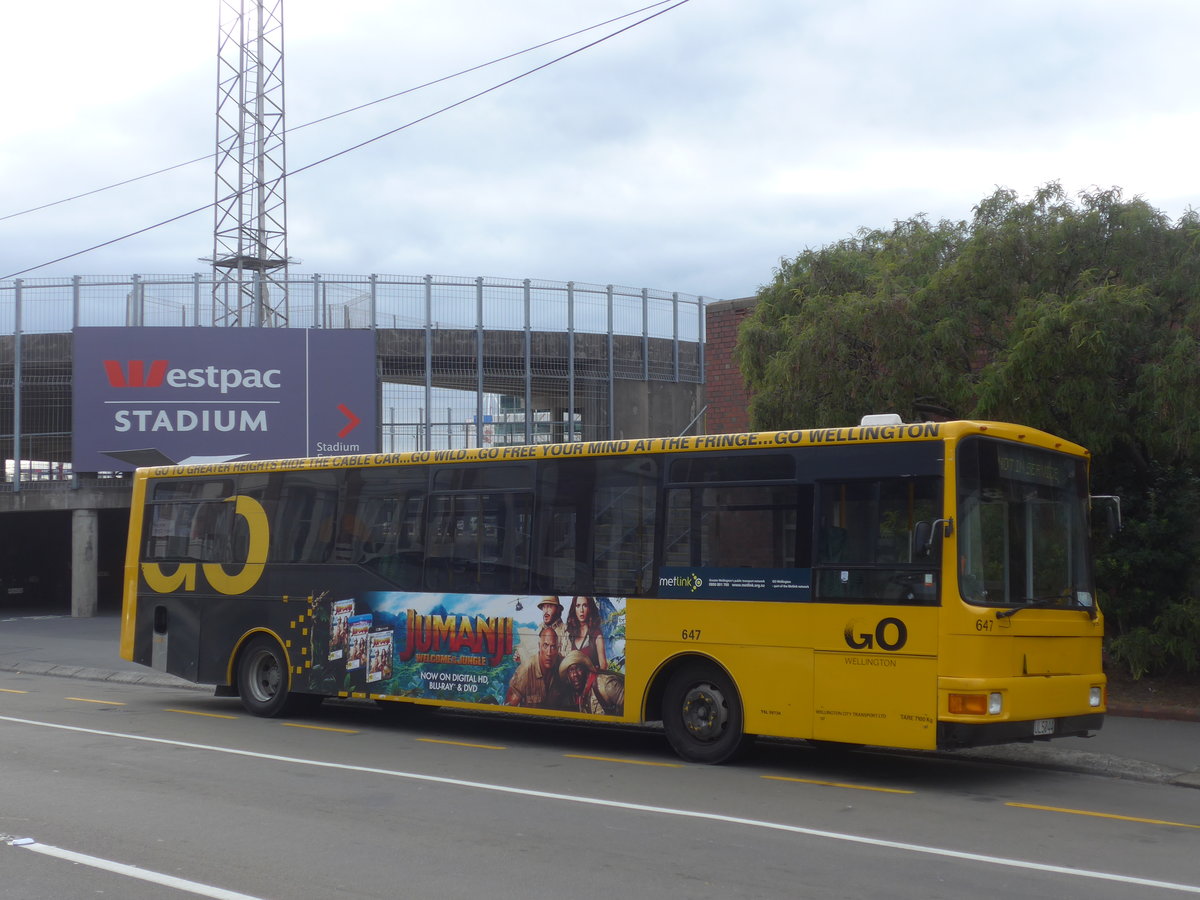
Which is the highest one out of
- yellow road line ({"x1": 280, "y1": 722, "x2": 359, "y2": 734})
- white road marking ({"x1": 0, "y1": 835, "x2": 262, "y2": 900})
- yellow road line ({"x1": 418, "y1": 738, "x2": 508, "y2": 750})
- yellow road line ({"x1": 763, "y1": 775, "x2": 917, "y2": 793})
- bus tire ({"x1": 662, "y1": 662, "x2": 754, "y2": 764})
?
bus tire ({"x1": 662, "y1": 662, "x2": 754, "y2": 764})

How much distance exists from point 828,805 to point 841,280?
8678mm

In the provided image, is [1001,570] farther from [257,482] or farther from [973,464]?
[257,482]

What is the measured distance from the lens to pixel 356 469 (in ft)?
45.7

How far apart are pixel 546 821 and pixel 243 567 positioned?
24.7 feet

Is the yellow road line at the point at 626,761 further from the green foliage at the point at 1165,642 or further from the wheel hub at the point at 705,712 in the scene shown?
the green foliage at the point at 1165,642

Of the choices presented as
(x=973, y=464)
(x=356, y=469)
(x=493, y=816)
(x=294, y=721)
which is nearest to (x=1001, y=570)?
(x=973, y=464)

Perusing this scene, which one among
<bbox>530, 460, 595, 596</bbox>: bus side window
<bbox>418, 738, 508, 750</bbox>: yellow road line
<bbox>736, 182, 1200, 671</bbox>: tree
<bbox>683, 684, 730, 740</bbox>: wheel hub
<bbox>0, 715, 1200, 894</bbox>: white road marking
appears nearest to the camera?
<bbox>0, 715, 1200, 894</bbox>: white road marking

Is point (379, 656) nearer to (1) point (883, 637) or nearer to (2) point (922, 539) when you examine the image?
(1) point (883, 637)

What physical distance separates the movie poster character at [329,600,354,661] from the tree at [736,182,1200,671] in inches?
226

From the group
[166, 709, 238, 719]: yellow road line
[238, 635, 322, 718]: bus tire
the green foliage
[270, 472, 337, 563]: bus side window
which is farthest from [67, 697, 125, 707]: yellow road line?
the green foliage

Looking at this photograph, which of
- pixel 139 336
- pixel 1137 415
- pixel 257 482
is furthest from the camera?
pixel 139 336

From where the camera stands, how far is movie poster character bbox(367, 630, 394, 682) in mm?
13461

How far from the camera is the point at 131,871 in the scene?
696cm

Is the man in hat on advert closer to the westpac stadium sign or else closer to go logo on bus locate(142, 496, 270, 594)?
go logo on bus locate(142, 496, 270, 594)
